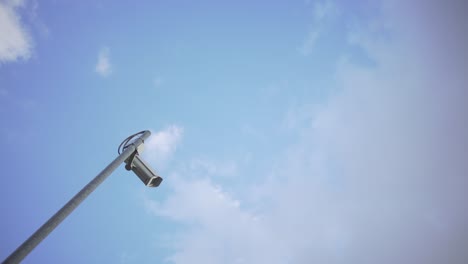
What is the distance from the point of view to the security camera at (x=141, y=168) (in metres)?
5.14

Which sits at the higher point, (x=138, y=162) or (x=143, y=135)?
(x=143, y=135)

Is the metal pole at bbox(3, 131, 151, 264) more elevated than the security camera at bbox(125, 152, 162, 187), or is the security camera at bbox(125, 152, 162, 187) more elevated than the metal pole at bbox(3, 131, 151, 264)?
the security camera at bbox(125, 152, 162, 187)

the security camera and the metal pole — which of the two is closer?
the metal pole

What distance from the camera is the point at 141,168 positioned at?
5293mm

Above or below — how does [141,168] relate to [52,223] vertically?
above

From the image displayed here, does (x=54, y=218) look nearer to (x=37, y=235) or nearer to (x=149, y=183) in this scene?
(x=37, y=235)

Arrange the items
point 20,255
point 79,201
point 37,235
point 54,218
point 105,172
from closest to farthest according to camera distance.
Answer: point 20,255
point 37,235
point 54,218
point 79,201
point 105,172

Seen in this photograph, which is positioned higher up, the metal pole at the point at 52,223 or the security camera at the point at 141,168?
the security camera at the point at 141,168

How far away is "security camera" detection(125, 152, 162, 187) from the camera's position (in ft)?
16.9

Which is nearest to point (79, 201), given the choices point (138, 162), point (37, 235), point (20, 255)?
point (37, 235)

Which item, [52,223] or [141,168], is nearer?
[52,223]

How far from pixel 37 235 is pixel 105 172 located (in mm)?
1211

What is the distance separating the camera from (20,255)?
8.89ft

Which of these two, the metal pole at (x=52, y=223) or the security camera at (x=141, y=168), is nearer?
the metal pole at (x=52, y=223)
